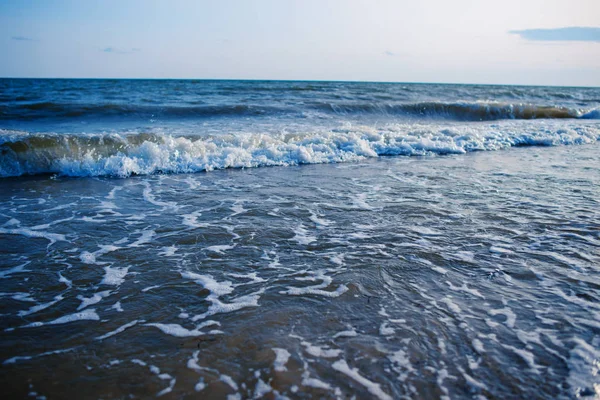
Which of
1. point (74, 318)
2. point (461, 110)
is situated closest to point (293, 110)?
point (461, 110)

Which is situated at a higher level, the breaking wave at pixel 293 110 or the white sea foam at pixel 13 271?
the breaking wave at pixel 293 110

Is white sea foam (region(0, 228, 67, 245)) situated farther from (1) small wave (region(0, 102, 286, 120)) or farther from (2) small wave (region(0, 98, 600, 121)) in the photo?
(1) small wave (region(0, 102, 286, 120))

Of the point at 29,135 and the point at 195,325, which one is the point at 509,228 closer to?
the point at 195,325

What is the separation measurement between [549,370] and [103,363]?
2737 millimetres

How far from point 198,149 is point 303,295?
6994mm

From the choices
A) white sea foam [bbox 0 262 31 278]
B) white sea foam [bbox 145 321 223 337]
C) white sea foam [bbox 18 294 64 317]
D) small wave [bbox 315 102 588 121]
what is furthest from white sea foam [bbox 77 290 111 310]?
small wave [bbox 315 102 588 121]

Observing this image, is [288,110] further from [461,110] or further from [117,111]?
[461,110]

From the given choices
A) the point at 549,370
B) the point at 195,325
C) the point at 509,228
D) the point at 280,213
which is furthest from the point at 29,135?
the point at 549,370

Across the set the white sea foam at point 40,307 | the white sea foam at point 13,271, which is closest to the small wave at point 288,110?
the white sea foam at point 13,271

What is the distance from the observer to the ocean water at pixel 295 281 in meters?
2.48

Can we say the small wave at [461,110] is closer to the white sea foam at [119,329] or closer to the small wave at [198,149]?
the small wave at [198,149]

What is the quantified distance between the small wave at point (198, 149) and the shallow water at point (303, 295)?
221 centimetres

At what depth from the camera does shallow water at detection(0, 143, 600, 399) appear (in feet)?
8.05

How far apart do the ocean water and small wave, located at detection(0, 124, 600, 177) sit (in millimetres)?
85
